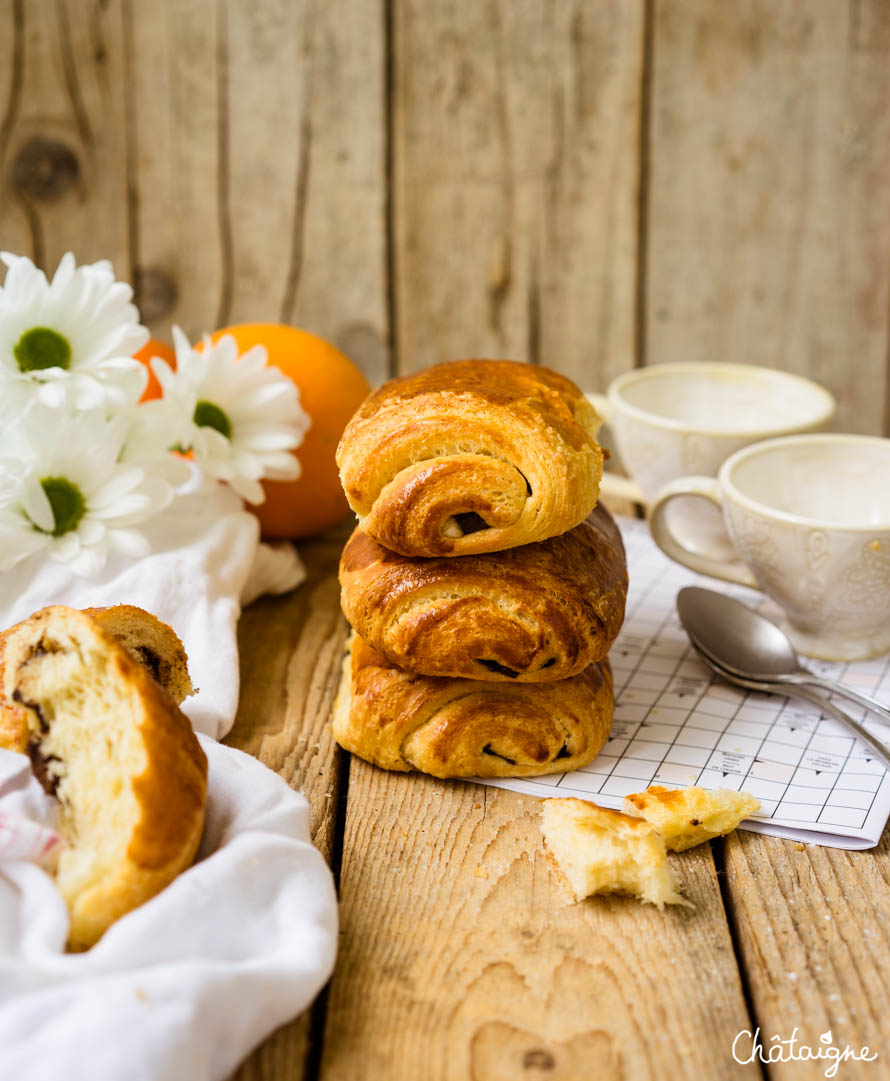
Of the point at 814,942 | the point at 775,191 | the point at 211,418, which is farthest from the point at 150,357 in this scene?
the point at 775,191

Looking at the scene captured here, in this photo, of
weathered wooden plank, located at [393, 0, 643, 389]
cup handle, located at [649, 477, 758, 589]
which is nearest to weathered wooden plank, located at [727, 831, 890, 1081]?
cup handle, located at [649, 477, 758, 589]

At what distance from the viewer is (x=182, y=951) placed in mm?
742

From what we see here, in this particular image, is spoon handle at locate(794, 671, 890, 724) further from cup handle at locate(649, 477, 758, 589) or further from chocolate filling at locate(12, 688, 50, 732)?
chocolate filling at locate(12, 688, 50, 732)

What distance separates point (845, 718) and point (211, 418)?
773 millimetres

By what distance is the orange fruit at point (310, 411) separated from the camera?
1.45m

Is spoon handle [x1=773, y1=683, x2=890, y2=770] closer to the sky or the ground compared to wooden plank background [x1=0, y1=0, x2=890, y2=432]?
closer to the ground

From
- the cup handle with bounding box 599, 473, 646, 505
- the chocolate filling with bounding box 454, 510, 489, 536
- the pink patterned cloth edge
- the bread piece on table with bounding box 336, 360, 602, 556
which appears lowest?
the cup handle with bounding box 599, 473, 646, 505

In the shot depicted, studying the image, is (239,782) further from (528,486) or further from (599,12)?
(599,12)

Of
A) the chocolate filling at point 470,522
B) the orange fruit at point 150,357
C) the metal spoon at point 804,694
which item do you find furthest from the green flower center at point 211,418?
the metal spoon at point 804,694

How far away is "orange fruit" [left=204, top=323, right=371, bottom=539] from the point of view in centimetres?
145

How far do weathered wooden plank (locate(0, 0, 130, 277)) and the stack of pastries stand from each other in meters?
1.24

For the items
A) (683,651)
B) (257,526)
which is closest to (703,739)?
(683,651)

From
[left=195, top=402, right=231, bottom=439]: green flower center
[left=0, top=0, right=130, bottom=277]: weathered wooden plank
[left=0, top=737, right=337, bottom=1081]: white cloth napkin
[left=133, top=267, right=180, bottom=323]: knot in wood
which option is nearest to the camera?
[left=0, top=737, right=337, bottom=1081]: white cloth napkin

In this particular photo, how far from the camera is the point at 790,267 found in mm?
2109
